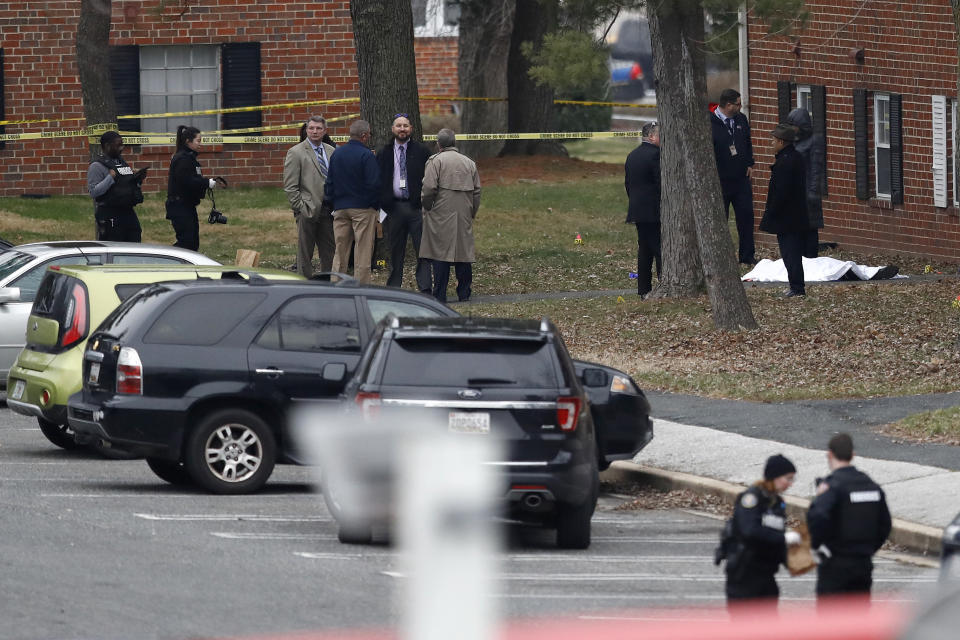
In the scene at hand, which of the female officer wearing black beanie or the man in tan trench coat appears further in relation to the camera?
the man in tan trench coat

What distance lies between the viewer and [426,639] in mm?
2029

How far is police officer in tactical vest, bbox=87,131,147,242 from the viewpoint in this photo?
20.3m

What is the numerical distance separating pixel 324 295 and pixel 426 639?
10.2 m

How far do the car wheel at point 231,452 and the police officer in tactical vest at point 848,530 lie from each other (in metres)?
5.34

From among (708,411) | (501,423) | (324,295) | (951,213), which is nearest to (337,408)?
(324,295)

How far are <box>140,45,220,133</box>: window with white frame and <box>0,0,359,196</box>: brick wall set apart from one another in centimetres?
34

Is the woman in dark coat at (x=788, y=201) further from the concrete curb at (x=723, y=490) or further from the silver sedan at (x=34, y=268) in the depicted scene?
the concrete curb at (x=723, y=490)

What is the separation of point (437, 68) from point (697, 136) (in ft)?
112

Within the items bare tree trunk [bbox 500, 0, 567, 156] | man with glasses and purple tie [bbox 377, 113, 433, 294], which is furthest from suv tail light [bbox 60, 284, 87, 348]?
bare tree trunk [bbox 500, 0, 567, 156]

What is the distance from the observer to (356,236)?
68.4ft

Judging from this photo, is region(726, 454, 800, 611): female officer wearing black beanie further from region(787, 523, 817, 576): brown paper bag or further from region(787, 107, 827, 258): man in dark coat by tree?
region(787, 107, 827, 258): man in dark coat by tree

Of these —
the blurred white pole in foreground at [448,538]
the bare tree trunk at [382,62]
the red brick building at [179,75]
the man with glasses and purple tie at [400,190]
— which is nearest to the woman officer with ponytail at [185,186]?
the man with glasses and purple tie at [400,190]

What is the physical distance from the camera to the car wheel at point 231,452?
38.7 feet

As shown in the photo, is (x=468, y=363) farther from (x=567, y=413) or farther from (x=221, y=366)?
(x=221, y=366)
